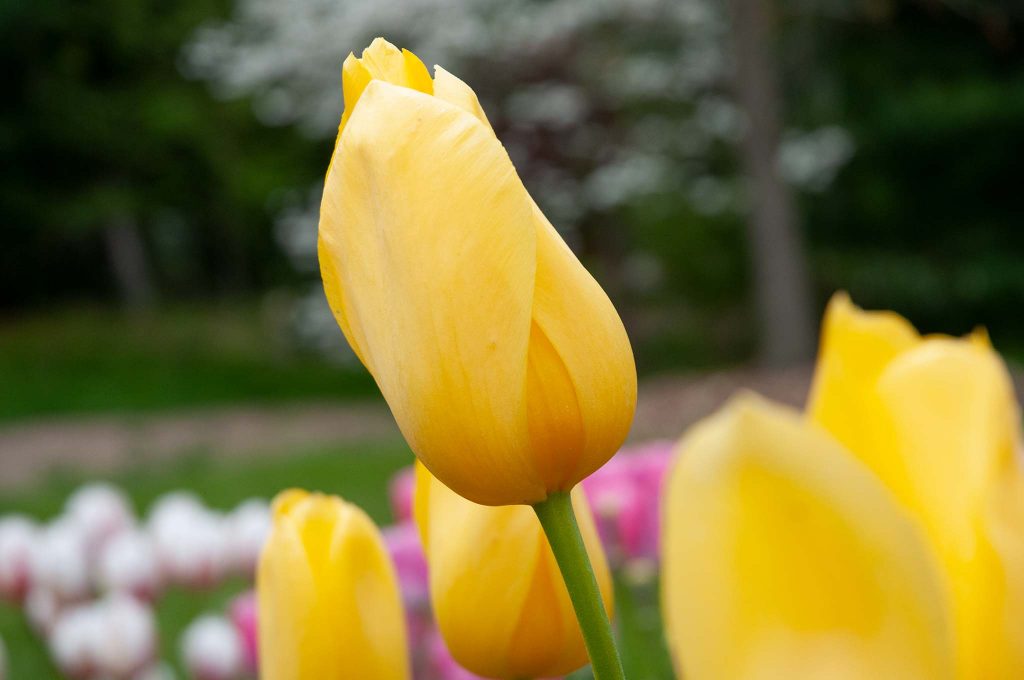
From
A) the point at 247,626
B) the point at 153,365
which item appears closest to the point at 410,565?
the point at 247,626

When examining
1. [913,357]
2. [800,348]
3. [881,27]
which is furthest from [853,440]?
[881,27]

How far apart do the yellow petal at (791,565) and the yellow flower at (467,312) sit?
12 cm

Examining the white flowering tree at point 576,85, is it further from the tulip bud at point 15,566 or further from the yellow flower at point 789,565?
the yellow flower at point 789,565

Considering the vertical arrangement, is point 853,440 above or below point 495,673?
above

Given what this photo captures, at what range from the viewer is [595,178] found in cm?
903

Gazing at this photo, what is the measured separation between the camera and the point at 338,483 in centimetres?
548

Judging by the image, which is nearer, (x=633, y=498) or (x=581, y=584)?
(x=581, y=584)

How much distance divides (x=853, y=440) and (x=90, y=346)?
1327 cm

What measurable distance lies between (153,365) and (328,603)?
11.9 m

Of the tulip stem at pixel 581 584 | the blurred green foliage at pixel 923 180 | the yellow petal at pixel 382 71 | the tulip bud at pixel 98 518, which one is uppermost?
the yellow petal at pixel 382 71

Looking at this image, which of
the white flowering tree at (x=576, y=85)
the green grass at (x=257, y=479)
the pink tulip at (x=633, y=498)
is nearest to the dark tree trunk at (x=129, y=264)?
the white flowering tree at (x=576, y=85)

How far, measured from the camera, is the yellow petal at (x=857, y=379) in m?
0.30

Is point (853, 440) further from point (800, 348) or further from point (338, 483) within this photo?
point (800, 348)

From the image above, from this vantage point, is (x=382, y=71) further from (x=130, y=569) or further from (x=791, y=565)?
(x=130, y=569)
